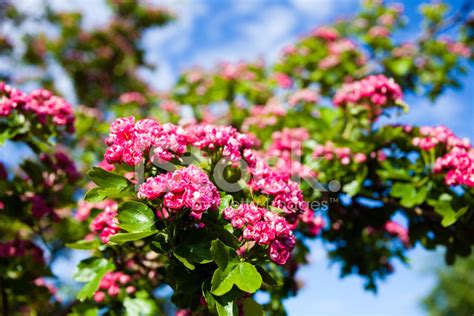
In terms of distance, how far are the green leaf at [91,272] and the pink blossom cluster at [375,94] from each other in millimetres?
2061

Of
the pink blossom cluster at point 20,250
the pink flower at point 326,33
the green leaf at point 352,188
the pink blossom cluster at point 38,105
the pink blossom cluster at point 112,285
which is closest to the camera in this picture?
the pink blossom cluster at point 112,285

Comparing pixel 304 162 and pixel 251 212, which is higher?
pixel 304 162

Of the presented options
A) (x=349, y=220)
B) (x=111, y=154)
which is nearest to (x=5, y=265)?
(x=111, y=154)

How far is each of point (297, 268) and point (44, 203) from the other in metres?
2.08

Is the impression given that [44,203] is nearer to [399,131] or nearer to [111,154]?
[111,154]

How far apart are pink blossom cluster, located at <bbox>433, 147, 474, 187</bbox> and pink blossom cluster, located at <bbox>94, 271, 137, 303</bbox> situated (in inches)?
76.3

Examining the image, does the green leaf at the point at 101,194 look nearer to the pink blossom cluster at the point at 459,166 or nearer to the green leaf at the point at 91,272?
the green leaf at the point at 91,272

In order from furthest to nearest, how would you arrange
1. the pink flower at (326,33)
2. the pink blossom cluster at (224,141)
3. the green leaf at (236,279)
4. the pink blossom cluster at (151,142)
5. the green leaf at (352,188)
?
the pink flower at (326,33), the green leaf at (352,188), the pink blossom cluster at (224,141), the pink blossom cluster at (151,142), the green leaf at (236,279)

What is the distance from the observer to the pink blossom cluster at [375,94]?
330cm

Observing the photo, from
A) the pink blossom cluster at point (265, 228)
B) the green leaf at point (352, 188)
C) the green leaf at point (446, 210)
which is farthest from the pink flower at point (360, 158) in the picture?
the pink blossom cluster at point (265, 228)

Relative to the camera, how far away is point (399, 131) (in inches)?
127

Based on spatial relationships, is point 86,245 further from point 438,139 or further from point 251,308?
point 438,139

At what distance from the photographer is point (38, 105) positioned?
2939 millimetres

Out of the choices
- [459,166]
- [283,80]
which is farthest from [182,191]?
[283,80]
